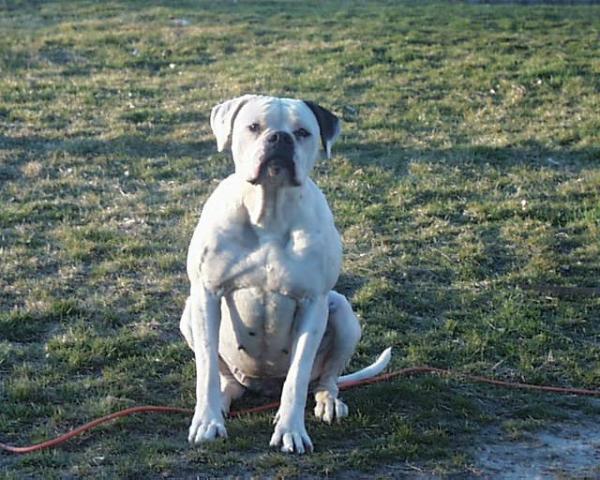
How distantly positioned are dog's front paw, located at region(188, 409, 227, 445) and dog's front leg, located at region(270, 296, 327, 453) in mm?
247

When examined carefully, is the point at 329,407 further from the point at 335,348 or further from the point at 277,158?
the point at 277,158

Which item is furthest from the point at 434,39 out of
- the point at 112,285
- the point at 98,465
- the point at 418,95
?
the point at 98,465

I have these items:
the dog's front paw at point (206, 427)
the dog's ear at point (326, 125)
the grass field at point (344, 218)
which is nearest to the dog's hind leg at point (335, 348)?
the grass field at point (344, 218)

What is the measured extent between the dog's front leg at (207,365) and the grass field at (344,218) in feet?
0.41

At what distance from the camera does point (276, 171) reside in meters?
4.81

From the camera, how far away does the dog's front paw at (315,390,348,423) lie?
530cm

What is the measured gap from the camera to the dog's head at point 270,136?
4816 mm

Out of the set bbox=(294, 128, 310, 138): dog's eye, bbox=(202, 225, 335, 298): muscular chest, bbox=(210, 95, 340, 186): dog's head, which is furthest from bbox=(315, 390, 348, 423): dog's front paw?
bbox=(294, 128, 310, 138): dog's eye

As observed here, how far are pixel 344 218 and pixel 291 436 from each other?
4.05m

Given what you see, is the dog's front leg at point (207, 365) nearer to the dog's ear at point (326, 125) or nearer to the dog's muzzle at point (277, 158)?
the dog's muzzle at point (277, 158)

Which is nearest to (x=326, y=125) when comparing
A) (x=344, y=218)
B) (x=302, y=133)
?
(x=302, y=133)

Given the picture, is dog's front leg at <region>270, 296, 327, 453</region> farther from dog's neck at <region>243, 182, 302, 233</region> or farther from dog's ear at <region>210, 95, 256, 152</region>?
dog's ear at <region>210, 95, 256, 152</region>

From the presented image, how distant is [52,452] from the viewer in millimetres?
4914

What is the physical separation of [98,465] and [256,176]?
4.62ft
